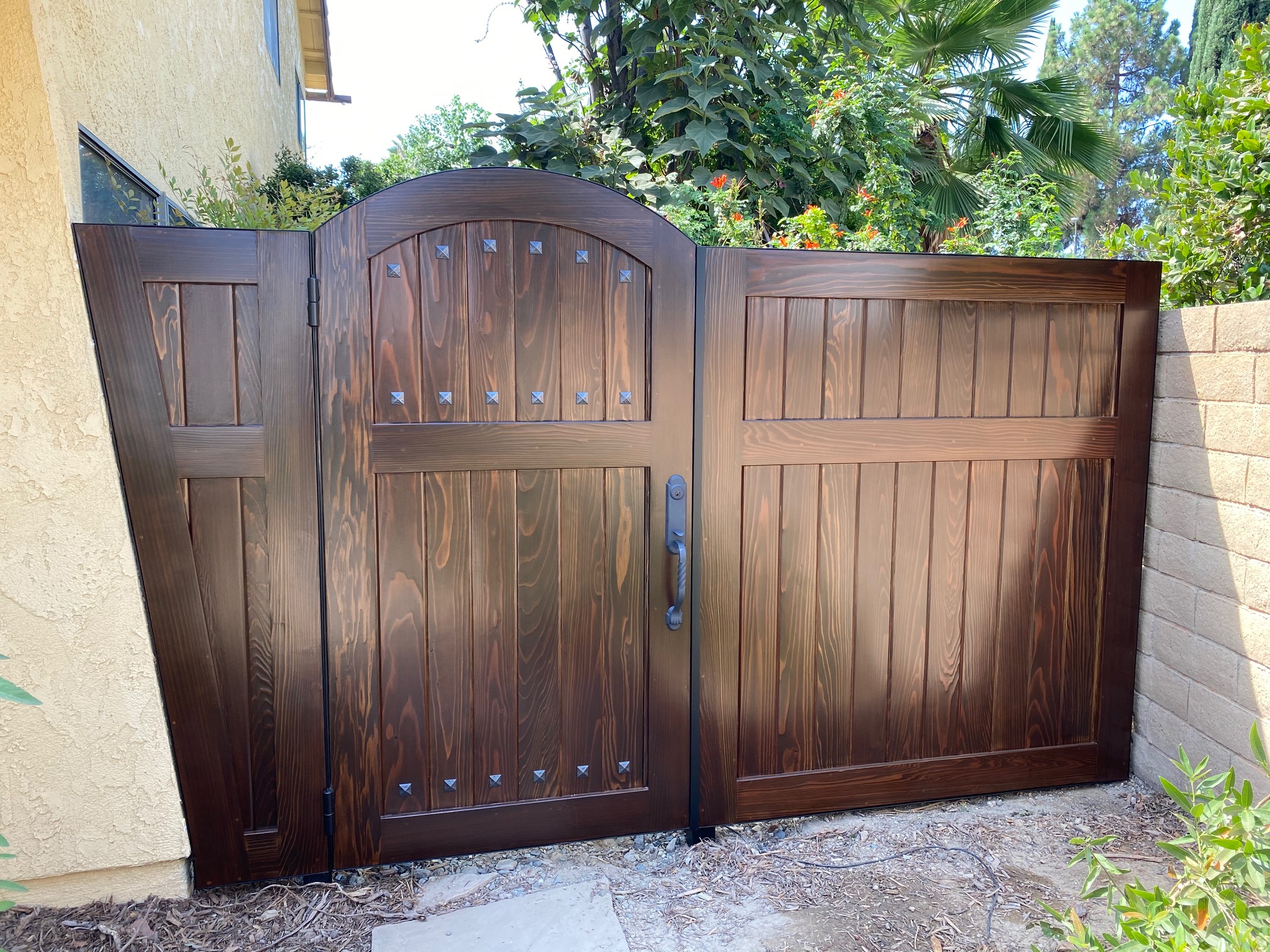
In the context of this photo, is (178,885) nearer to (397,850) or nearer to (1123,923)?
(397,850)

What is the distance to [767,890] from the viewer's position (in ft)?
8.47

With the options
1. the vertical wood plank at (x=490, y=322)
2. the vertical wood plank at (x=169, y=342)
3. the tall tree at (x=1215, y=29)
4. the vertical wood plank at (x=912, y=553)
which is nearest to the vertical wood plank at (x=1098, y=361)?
the vertical wood plank at (x=912, y=553)

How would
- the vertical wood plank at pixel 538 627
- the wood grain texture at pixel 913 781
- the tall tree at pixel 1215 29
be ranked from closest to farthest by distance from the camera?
the vertical wood plank at pixel 538 627, the wood grain texture at pixel 913 781, the tall tree at pixel 1215 29

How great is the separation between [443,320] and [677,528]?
94cm

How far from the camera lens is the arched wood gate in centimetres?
238

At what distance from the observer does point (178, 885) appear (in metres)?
2.50

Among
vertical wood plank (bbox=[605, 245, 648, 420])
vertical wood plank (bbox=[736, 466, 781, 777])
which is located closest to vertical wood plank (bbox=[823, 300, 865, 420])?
vertical wood plank (bbox=[736, 466, 781, 777])

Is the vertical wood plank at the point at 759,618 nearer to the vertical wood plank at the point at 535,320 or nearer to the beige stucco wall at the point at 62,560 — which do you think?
the vertical wood plank at the point at 535,320

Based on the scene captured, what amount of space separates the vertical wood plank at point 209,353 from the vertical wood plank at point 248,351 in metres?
0.01

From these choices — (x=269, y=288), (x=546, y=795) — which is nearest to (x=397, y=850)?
(x=546, y=795)

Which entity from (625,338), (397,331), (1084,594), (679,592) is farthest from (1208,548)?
(397,331)

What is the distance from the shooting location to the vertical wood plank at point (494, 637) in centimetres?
257

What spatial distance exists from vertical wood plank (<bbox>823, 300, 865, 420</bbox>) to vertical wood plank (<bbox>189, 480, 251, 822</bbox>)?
1776 millimetres

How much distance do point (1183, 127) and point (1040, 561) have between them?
1.64 m
